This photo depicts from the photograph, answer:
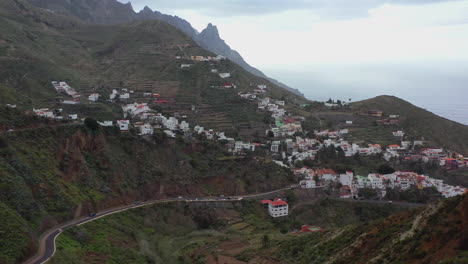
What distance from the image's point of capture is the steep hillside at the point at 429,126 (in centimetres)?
6025

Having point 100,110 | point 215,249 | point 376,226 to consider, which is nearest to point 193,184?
point 215,249

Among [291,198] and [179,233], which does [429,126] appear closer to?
[291,198]

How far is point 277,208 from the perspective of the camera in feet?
120

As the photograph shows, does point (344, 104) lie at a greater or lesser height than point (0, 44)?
lesser

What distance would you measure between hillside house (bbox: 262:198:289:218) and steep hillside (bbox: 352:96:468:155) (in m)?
32.9

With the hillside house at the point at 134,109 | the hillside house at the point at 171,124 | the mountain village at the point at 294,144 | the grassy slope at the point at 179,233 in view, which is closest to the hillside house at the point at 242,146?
the mountain village at the point at 294,144

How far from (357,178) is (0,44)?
181 feet

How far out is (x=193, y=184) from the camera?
37812mm

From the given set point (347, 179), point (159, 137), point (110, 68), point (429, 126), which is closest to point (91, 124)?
point (159, 137)

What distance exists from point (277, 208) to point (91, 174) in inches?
626

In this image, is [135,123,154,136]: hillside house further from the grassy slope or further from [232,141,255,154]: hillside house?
the grassy slope

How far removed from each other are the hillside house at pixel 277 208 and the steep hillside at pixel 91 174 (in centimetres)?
331

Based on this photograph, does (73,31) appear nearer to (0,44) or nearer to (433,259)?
(0,44)

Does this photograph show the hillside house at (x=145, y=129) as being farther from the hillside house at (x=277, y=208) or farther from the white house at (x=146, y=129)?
the hillside house at (x=277, y=208)
